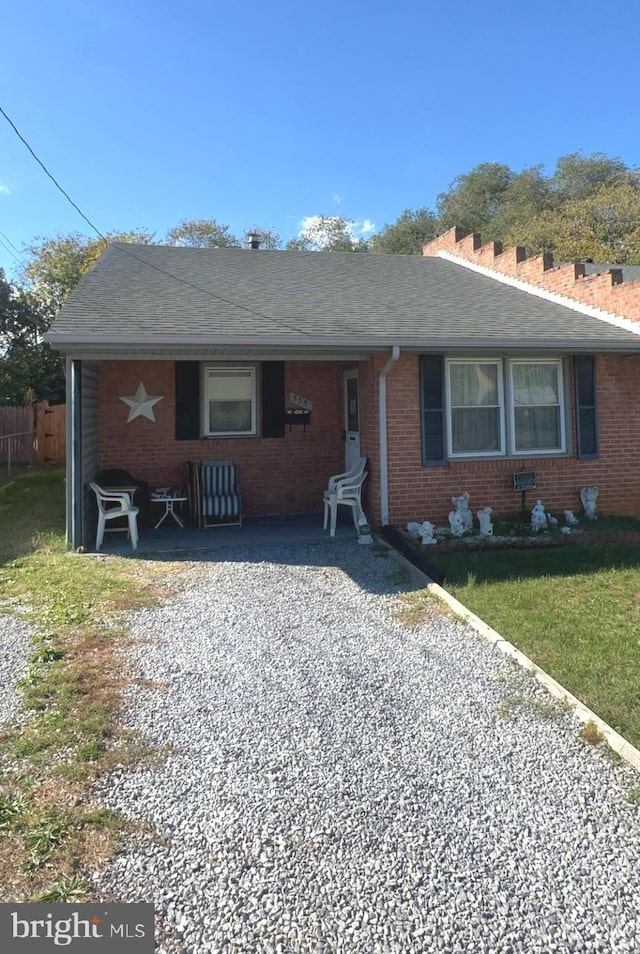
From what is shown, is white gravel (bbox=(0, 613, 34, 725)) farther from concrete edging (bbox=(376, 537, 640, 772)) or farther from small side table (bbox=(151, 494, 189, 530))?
small side table (bbox=(151, 494, 189, 530))

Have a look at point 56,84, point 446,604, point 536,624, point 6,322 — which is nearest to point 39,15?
point 56,84

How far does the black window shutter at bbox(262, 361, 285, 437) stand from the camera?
943cm

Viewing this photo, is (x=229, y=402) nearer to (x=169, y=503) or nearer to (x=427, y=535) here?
(x=169, y=503)

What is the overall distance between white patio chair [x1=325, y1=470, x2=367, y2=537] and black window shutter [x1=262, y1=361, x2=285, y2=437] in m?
1.86

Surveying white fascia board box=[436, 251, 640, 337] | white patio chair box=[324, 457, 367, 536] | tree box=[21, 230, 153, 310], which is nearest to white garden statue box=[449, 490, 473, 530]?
white patio chair box=[324, 457, 367, 536]


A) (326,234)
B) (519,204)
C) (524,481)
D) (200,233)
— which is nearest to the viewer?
(524,481)

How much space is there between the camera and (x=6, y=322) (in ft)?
68.0

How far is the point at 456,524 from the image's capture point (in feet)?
25.6

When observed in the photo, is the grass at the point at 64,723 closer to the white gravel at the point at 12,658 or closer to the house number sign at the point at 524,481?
the white gravel at the point at 12,658

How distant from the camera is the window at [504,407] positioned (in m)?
8.34

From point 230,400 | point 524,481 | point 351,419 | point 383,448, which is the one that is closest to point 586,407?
point 524,481

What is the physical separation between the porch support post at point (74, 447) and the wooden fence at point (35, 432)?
975 cm

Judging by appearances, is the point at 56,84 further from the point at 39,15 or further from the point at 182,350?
the point at 182,350

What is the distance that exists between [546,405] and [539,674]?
5515 mm
